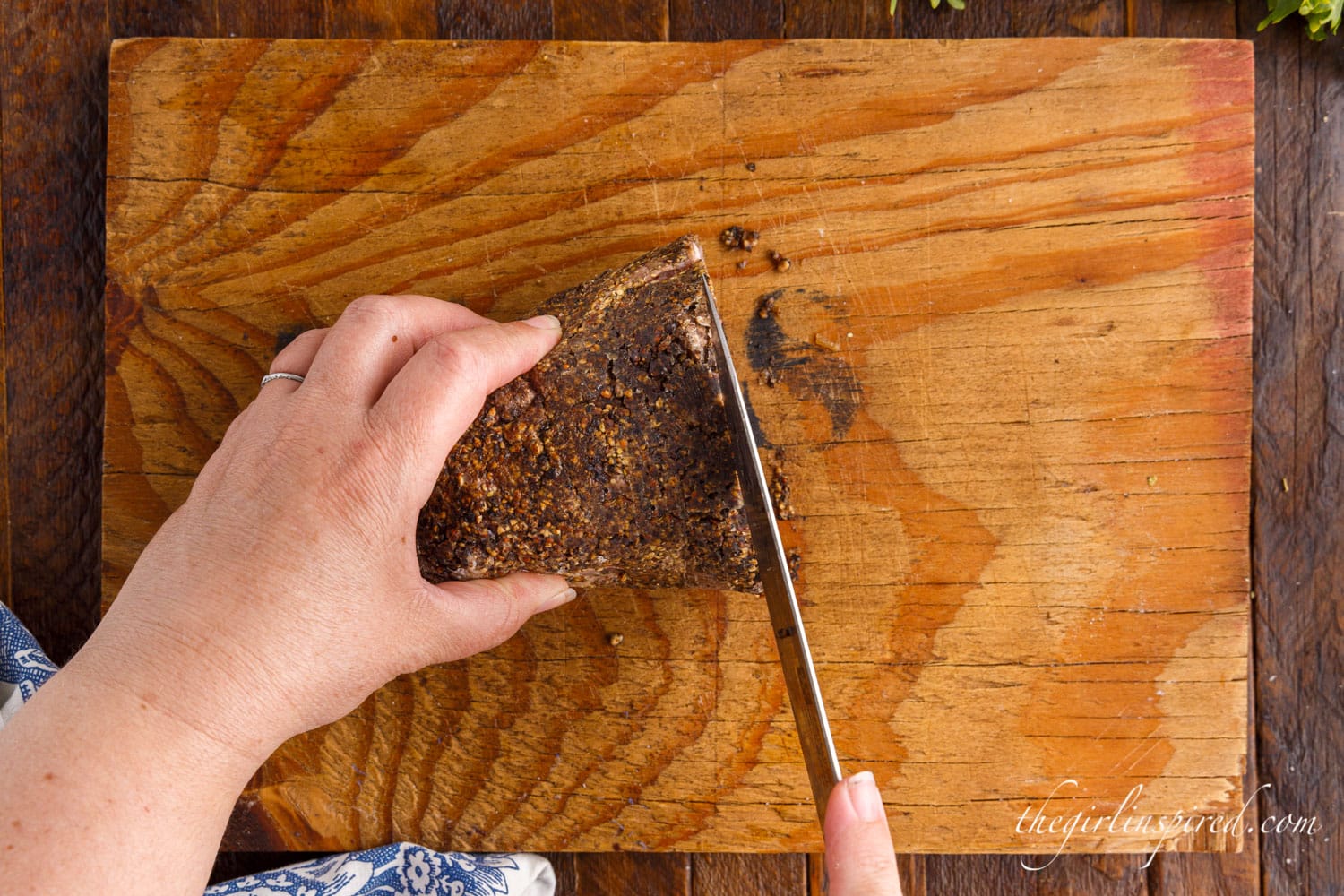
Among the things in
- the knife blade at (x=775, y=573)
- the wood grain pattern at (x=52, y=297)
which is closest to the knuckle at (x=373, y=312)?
the knife blade at (x=775, y=573)

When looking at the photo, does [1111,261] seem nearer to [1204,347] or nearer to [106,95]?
[1204,347]

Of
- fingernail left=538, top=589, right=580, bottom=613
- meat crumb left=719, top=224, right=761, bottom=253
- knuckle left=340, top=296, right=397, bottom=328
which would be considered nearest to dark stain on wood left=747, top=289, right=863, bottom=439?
meat crumb left=719, top=224, right=761, bottom=253

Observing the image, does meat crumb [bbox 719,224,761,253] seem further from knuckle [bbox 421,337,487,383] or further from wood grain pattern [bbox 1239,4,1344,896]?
wood grain pattern [bbox 1239,4,1344,896]

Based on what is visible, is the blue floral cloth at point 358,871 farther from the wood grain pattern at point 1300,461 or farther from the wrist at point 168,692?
the wood grain pattern at point 1300,461

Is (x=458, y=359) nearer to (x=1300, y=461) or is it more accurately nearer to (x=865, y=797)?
(x=865, y=797)

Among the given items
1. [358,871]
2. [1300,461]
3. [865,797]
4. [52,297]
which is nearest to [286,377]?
[52,297]
